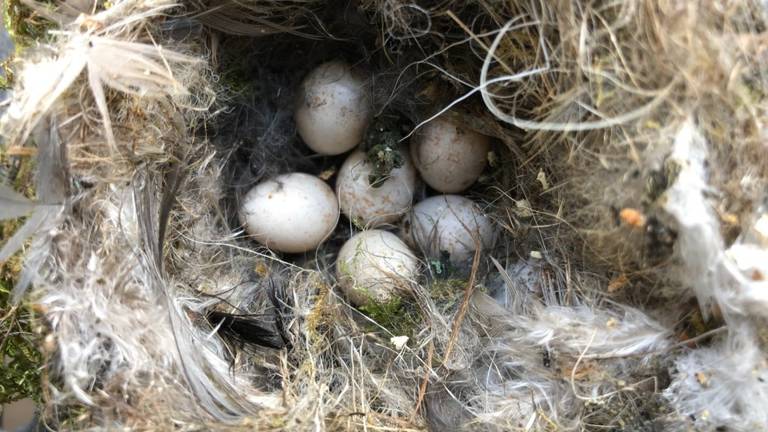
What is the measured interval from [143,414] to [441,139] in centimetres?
78

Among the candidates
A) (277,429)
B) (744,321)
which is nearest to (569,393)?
(744,321)

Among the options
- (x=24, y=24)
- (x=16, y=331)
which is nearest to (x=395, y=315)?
(x=16, y=331)

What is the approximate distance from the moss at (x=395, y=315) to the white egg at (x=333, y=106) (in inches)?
15.0

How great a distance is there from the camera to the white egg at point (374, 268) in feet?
4.41

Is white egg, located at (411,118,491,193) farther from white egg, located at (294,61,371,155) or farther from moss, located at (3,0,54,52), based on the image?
moss, located at (3,0,54,52)

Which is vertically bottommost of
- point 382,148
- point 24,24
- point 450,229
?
point 450,229

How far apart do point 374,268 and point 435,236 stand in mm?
175

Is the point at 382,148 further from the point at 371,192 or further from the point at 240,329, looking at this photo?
the point at 240,329

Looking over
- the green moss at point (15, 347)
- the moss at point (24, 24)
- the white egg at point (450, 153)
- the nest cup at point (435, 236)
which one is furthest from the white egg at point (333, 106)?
the green moss at point (15, 347)

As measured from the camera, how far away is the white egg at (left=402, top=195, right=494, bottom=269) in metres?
1.43

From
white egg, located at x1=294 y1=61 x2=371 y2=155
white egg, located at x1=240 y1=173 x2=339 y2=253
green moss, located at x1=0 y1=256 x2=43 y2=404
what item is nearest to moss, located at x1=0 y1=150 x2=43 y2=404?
green moss, located at x1=0 y1=256 x2=43 y2=404

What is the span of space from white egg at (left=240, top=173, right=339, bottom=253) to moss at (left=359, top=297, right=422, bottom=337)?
21 cm

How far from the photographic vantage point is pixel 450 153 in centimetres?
140

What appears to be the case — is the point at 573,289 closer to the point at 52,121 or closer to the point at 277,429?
the point at 277,429
